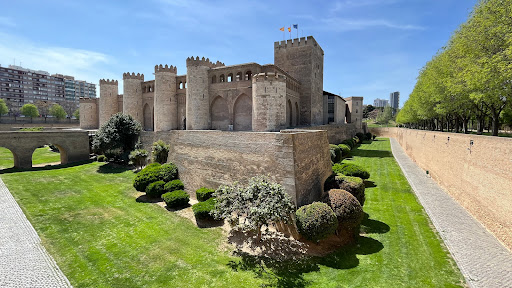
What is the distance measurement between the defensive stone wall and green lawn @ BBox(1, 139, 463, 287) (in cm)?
350

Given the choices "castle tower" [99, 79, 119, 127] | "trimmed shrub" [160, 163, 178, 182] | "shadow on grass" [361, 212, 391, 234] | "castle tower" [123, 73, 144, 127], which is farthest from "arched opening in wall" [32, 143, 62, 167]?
"shadow on grass" [361, 212, 391, 234]

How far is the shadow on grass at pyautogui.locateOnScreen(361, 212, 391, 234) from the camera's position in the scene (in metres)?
13.2

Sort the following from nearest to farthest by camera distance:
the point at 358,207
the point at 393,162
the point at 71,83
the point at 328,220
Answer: the point at 328,220 → the point at 358,207 → the point at 393,162 → the point at 71,83

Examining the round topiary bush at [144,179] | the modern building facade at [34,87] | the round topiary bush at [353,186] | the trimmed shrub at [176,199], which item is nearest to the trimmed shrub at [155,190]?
the round topiary bush at [144,179]

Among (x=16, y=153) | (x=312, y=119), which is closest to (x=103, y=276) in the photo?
(x=16, y=153)

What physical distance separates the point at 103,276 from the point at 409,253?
12692 millimetres

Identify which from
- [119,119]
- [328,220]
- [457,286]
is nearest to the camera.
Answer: [457,286]

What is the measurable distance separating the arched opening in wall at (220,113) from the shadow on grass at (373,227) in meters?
17.6

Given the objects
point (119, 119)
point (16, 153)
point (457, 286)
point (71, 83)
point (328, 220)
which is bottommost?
point (457, 286)

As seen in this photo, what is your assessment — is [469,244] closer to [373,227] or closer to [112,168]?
[373,227]

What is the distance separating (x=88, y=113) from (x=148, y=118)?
14.3 m

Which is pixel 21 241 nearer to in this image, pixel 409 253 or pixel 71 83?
pixel 409 253

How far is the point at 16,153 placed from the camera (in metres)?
25.4

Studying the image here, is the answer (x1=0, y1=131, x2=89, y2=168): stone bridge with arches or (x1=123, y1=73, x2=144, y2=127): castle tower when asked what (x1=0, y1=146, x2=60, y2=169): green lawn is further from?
(x1=123, y1=73, x2=144, y2=127): castle tower
